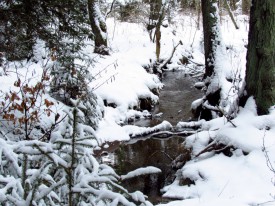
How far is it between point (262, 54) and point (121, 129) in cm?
376

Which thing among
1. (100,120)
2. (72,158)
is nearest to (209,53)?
(100,120)

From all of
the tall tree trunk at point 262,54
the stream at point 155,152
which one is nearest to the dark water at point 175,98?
the stream at point 155,152

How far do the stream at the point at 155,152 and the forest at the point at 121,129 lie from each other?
0.07 feet

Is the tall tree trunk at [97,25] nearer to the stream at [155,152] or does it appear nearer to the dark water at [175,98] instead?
the dark water at [175,98]

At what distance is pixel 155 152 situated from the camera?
6.84 m

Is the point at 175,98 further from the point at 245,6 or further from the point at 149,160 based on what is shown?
the point at 245,6

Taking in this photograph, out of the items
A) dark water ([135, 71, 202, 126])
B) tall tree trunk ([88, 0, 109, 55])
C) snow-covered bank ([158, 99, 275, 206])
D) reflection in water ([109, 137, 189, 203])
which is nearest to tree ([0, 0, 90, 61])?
reflection in water ([109, 137, 189, 203])

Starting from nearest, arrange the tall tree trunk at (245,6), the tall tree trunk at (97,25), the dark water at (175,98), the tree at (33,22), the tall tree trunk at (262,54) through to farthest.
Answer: the tree at (33,22)
the tall tree trunk at (262,54)
the dark water at (175,98)
the tall tree trunk at (97,25)
the tall tree trunk at (245,6)

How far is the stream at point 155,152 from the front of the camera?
572 centimetres

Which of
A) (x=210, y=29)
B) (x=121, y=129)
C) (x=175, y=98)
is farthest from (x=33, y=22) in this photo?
(x=175, y=98)

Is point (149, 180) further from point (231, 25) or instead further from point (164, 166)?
point (231, 25)

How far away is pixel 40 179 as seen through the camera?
4.96ft

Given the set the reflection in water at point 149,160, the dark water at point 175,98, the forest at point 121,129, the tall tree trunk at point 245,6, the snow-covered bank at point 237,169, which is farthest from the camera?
the tall tree trunk at point 245,6

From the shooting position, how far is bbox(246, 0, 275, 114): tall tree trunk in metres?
5.16
